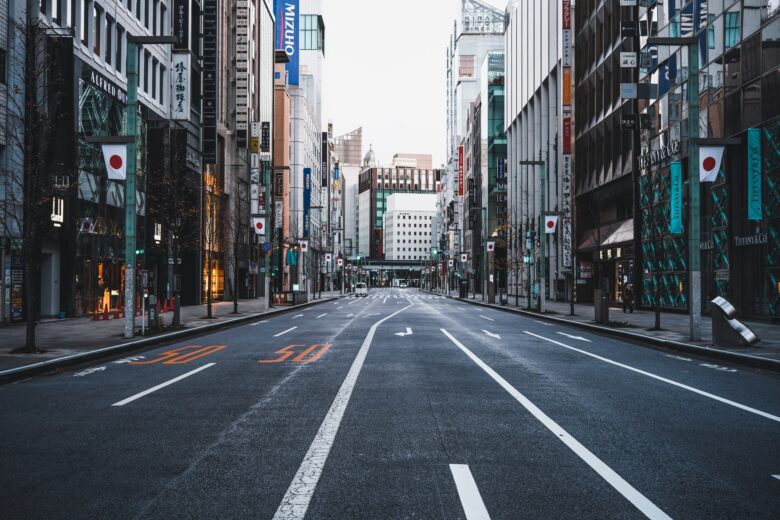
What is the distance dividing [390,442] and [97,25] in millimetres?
29938

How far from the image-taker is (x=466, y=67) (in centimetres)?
12769

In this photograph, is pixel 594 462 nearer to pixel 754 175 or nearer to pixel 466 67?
pixel 754 175

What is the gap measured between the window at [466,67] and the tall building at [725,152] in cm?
9273

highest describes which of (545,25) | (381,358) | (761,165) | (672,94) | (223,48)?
(545,25)

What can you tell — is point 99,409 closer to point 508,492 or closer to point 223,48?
point 508,492

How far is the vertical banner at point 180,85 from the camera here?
39.0m

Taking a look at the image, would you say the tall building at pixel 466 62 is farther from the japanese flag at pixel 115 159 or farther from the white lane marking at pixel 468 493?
the white lane marking at pixel 468 493

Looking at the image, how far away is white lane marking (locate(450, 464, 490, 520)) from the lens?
178 inches

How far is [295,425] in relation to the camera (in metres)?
7.34

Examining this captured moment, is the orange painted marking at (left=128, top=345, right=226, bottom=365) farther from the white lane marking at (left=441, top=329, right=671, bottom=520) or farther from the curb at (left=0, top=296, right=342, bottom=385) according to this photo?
the white lane marking at (left=441, top=329, right=671, bottom=520)

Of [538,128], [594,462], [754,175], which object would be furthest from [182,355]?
[538,128]

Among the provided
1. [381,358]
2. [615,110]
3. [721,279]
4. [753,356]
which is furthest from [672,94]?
[381,358]

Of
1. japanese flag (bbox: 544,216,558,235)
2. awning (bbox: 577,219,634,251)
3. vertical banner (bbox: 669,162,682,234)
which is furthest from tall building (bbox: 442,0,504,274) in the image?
vertical banner (bbox: 669,162,682,234)

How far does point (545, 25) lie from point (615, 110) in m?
20.7
